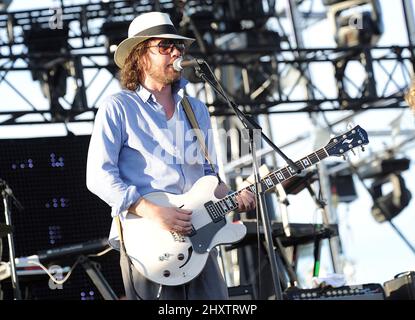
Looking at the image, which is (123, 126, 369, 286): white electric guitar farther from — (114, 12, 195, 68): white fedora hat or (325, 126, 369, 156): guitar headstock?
(114, 12, 195, 68): white fedora hat

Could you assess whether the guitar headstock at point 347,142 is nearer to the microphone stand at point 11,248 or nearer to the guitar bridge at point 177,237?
the guitar bridge at point 177,237

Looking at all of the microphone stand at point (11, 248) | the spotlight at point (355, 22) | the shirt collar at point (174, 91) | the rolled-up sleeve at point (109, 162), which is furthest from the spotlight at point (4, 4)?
the rolled-up sleeve at point (109, 162)

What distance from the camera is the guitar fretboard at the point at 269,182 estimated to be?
556 centimetres

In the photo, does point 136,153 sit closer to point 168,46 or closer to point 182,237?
point 182,237

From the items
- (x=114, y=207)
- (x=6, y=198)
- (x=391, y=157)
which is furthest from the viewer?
(x=391, y=157)

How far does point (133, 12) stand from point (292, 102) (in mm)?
2651

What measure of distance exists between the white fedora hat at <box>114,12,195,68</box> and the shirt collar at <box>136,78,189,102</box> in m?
0.22

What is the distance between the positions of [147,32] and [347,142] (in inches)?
49.1

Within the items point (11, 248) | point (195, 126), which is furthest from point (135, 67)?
point (11, 248)

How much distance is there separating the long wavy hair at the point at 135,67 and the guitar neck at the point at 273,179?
0.78 m

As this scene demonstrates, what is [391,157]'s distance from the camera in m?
17.2

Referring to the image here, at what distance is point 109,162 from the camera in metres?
5.37
